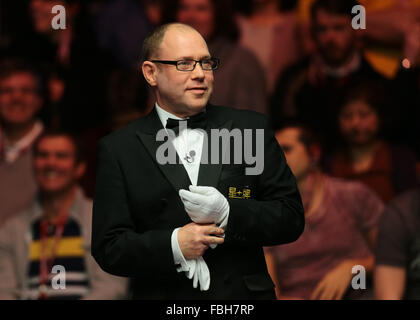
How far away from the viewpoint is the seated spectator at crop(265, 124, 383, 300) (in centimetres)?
556

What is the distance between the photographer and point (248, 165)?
2.95 m

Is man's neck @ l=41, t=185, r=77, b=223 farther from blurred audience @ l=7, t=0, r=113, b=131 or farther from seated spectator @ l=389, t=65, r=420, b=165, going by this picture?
seated spectator @ l=389, t=65, r=420, b=165

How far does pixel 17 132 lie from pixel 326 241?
2.60 metres

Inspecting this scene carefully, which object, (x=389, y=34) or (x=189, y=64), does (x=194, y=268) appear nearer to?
(x=189, y=64)

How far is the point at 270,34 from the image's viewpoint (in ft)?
20.9

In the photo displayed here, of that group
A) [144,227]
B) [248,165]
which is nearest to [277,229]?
[248,165]

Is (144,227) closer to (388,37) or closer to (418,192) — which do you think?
(418,192)

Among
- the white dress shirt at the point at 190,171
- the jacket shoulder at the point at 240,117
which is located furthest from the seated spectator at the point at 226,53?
the white dress shirt at the point at 190,171

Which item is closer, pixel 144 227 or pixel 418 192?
pixel 144 227

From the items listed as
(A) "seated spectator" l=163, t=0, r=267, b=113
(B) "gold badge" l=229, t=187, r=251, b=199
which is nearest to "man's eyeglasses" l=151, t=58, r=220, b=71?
(B) "gold badge" l=229, t=187, r=251, b=199

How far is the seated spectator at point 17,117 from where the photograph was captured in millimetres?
6293

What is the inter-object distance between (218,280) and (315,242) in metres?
2.83

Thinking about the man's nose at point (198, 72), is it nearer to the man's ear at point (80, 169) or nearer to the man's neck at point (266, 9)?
the man's ear at point (80, 169)

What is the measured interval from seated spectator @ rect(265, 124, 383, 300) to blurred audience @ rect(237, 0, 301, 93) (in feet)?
2.33
